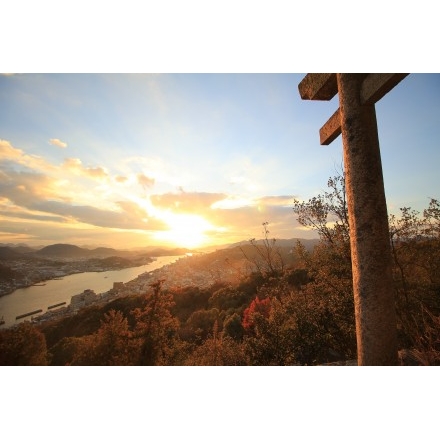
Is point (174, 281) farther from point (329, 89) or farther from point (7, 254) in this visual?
point (329, 89)

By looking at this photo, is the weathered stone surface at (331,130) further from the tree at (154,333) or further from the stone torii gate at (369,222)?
the tree at (154,333)


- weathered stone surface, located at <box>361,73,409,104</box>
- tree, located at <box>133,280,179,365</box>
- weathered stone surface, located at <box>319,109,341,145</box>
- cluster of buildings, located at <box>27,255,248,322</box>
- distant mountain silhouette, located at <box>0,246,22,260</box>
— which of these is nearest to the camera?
weathered stone surface, located at <box>361,73,409,104</box>

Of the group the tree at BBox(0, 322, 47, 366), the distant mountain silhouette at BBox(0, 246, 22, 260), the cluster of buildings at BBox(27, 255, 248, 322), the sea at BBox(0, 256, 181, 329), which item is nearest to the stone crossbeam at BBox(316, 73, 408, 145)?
the tree at BBox(0, 322, 47, 366)

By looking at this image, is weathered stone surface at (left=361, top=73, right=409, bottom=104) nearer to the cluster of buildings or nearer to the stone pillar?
the stone pillar

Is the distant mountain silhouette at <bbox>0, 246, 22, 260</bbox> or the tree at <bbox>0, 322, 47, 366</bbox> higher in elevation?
the distant mountain silhouette at <bbox>0, 246, 22, 260</bbox>
